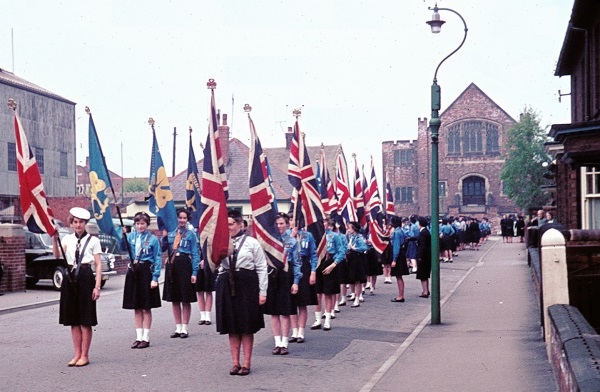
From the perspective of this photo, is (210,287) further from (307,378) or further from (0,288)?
(0,288)

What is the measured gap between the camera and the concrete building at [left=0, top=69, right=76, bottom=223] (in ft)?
159

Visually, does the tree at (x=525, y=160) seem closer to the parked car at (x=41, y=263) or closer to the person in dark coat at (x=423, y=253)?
the parked car at (x=41, y=263)

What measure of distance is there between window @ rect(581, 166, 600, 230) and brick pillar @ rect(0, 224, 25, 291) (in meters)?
13.7

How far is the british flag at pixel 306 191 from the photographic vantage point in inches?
566

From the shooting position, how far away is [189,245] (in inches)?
548

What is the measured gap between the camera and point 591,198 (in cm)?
1931

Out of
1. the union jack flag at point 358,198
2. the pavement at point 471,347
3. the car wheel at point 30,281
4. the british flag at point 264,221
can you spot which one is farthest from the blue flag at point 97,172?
the car wheel at point 30,281

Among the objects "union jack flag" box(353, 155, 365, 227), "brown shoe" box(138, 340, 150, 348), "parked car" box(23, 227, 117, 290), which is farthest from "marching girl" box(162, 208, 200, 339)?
"parked car" box(23, 227, 117, 290)

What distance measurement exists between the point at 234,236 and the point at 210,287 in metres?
5.28

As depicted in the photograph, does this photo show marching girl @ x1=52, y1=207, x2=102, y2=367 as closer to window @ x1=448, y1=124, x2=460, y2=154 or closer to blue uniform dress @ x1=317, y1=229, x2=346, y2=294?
blue uniform dress @ x1=317, y1=229, x2=346, y2=294

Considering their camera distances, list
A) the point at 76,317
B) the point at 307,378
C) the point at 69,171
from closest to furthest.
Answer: the point at 307,378 → the point at 76,317 → the point at 69,171

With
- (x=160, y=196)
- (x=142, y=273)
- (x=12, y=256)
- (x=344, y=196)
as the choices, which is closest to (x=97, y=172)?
(x=160, y=196)

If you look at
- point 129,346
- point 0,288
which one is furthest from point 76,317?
point 0,288

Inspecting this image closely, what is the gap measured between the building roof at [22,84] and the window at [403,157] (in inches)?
1667
